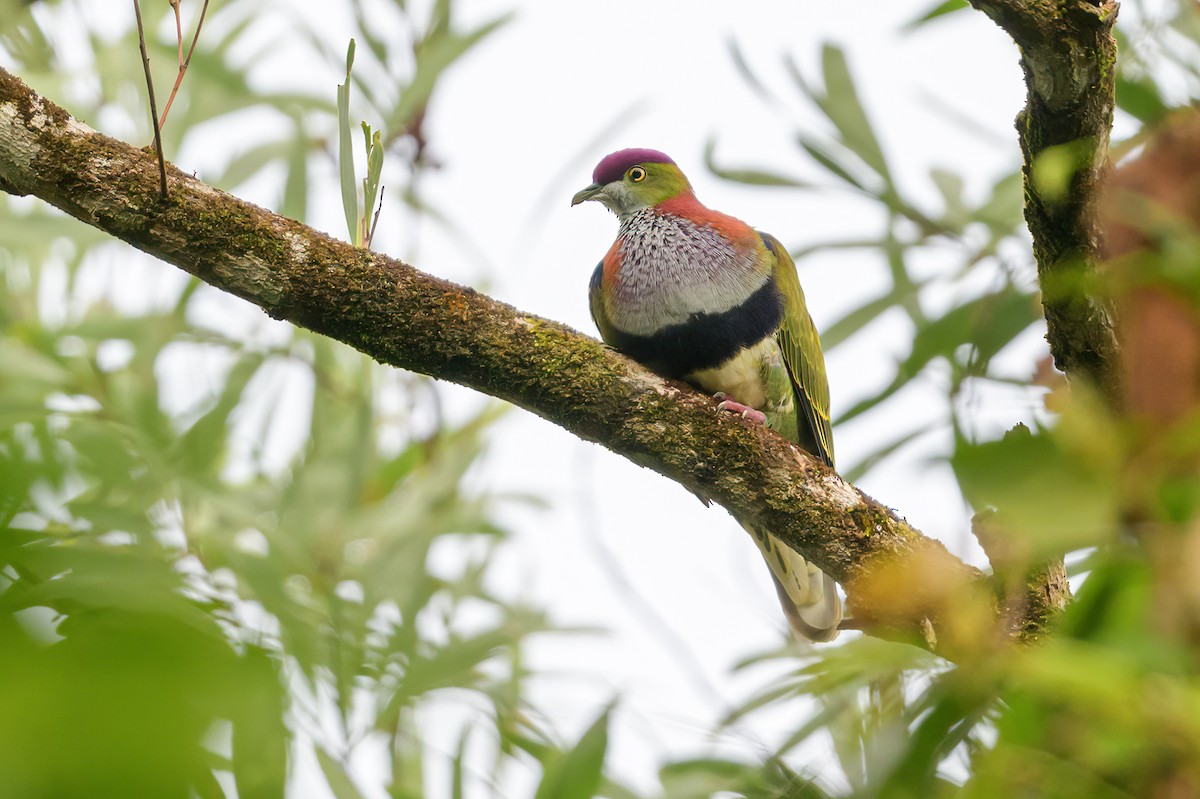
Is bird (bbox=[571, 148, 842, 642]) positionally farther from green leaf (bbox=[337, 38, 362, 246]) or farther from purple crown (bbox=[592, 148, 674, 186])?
green leaf (bbox=[337, 38, 362, 246])

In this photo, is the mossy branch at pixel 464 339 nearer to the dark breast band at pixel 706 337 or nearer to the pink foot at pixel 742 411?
the pink foot at pixel 742 411

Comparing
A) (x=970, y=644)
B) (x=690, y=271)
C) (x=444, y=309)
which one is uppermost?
(x=690, y=271)

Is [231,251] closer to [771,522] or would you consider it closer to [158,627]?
[771,522]

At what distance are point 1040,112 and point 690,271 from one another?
1.55 meters

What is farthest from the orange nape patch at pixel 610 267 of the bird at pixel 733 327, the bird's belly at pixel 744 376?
the bird's belly at pixel 744 376

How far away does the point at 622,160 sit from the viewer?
14.7 ft

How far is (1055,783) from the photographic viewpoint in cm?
81

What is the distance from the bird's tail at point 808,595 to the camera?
12.2 feet

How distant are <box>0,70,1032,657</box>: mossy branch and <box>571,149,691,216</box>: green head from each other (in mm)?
1795

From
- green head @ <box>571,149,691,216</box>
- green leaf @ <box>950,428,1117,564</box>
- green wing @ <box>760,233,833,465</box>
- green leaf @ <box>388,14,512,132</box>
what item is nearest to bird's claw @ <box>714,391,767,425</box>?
green wing @ <box>760,233,833,465</box>

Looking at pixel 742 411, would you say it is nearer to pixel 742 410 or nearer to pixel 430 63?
pixel 742 410

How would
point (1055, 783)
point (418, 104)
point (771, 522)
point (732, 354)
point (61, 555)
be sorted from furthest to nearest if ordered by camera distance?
point (418, 104)
point (732, 354)
point (771, 522)
point (1055, 783)
point (61, 555)

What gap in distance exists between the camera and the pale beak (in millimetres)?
4504

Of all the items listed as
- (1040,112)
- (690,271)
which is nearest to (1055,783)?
(1040,112)
